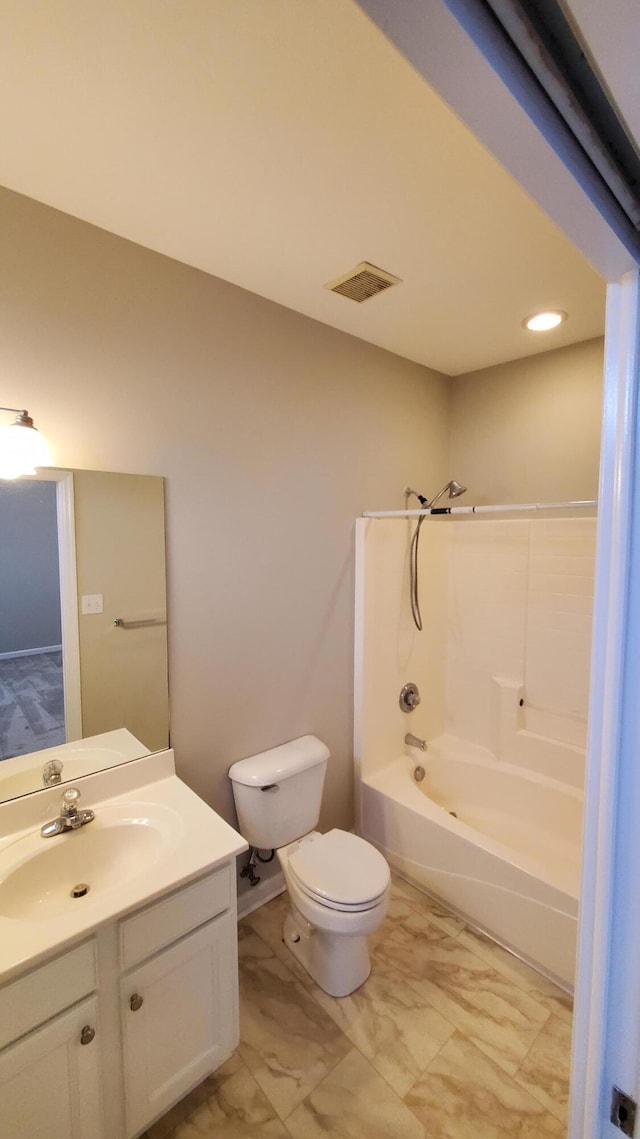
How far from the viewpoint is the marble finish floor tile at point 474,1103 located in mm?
1284

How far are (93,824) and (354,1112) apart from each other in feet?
3.67

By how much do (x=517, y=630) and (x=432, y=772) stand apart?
93cm

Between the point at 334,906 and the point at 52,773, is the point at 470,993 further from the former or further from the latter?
the point at 52,773

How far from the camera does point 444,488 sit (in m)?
2.80

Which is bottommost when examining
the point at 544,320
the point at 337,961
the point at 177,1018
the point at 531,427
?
the point at 337,961

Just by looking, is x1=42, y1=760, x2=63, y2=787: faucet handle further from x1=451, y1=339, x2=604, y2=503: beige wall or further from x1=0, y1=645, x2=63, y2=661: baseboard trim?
x1=451, y1=339, x2=604, y2=503: beige wall

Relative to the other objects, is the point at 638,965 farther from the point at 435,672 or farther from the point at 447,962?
the point at 435,672

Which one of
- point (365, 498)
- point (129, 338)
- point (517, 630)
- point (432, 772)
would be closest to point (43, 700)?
point (129, 338)

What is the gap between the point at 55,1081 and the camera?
3.34ft

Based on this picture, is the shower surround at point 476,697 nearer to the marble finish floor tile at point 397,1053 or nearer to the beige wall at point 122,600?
the marble finish floor tile at point 397,1053

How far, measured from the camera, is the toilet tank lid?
182 centimetres

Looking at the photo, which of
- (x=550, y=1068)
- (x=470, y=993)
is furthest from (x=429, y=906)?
(x=550, y=1068)

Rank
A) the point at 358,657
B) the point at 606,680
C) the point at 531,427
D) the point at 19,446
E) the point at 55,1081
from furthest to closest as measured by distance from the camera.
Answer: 1. the point at 531,427
2. the point at 358,657
3. the point at 19,446
4. the point at 55,1081
5. the point at 606,680

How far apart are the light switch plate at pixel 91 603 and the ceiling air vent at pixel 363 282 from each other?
1423 millimetres
